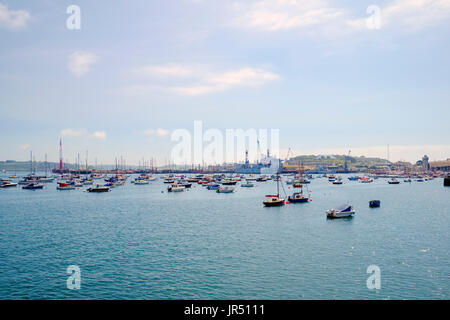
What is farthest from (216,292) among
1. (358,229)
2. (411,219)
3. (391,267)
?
(411,219)

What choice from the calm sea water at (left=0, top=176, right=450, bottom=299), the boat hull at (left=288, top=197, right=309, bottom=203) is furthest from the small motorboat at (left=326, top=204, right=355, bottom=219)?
the boat hull at (left=288, top=197, right=309, bottom=203)

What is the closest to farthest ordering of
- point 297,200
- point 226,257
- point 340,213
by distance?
1. point 226,257
2. point 340,213
3. point 297,200

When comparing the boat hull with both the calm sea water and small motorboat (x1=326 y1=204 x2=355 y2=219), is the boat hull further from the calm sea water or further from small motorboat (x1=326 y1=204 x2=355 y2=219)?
small motorboat (x1=326 y1=204 x2=355 y2=219)

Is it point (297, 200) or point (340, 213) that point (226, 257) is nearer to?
point (340, 213)

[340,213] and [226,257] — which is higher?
[340,213]

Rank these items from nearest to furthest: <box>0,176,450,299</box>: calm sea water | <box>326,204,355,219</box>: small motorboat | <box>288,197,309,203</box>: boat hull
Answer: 1. <box>0,176,450,299</box>: calm sea water
2. <box>326,204,355,219</box>: small motorboat
3. <box>288,197,309,203</box>: boat hull

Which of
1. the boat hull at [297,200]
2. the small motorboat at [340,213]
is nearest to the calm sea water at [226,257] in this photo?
the small motorboat at [340,213]

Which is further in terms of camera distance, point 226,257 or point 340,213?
point 340,213

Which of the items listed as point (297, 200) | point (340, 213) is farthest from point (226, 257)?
point (297, 200)

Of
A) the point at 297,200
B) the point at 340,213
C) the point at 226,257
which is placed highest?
the point at 340,213

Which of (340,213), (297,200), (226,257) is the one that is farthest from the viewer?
(297,200)
